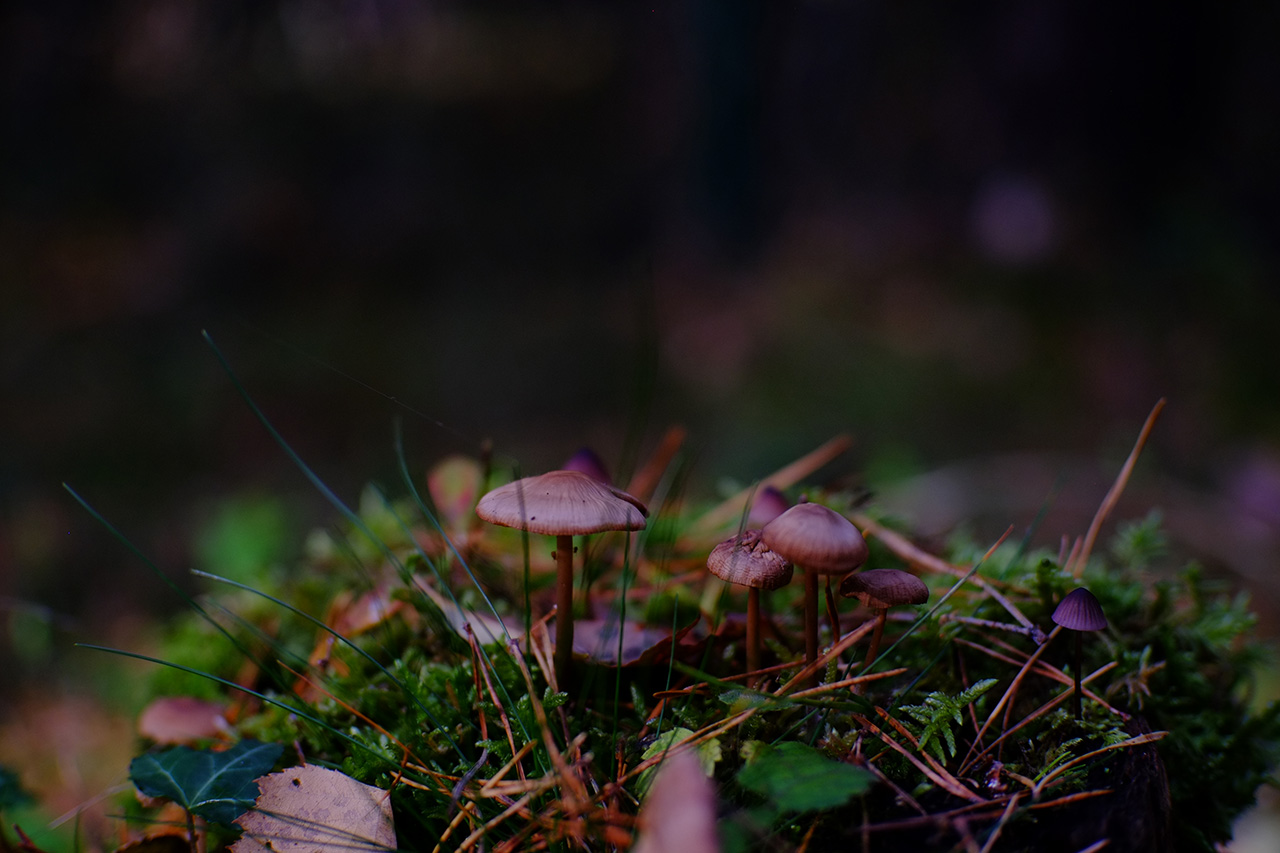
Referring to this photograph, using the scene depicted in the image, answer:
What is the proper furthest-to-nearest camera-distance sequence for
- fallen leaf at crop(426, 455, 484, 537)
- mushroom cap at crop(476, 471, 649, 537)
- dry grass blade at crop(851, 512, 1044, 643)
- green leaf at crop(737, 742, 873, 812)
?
fallen leaf at crop(426, 455, 484, 537) → dry grass blade at crop(851, 512, 1044, 643) → mushroom cap at crop(476, 471, 649, 537) → green leaf at crop(737, 742, 873, 812)

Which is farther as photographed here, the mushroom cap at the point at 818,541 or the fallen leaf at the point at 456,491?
the fallen leaf at the point at 456,491

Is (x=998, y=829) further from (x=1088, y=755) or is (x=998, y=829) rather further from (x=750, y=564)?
(x=750, y=564)

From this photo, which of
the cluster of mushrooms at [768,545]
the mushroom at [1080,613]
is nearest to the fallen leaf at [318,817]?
the cluster of mushrooms at [768,545]

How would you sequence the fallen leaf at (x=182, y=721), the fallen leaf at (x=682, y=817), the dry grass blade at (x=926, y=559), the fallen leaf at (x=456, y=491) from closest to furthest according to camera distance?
the fallen leaf at (x=682, y=817)
the dry grass blade at (x=926, y=559)
the fallen leaf at (x=182, y=721)
the fallen leaf at (x=456, y=491)

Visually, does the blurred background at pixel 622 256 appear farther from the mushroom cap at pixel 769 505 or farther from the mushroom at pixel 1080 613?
the mushroom at pixel 1080 613

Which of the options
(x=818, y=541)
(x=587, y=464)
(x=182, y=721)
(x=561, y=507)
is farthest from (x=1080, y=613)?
(x=182, y=721)

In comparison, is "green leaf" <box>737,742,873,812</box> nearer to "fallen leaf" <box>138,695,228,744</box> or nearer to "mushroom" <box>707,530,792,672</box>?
"mushroom" <box>707,530,792,672</box>

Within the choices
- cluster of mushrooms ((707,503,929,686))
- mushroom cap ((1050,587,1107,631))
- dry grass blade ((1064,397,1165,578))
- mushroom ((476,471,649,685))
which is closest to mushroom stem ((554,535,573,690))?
mushroom ((476,471,649,685))
